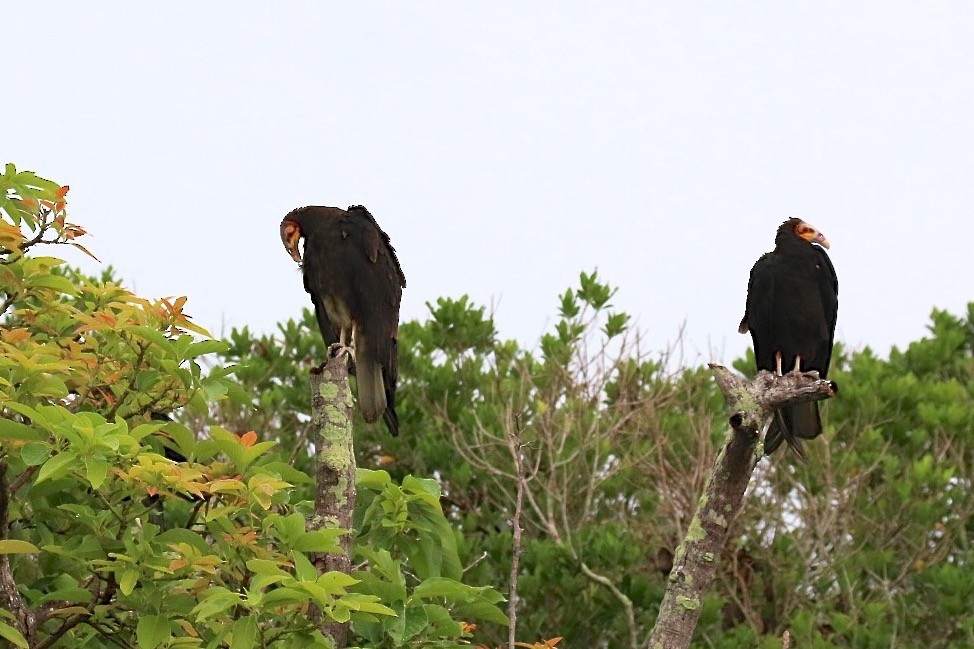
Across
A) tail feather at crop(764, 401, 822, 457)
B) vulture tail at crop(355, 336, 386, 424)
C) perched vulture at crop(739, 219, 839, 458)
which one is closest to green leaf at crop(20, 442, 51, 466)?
vulture tail at crop(355, 336, 386, 424)

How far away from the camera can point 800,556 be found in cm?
851

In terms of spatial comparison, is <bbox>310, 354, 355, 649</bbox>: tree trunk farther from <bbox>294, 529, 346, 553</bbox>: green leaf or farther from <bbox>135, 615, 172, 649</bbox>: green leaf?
<bbox>135, 615, 172, 649</bbox>: green leaf

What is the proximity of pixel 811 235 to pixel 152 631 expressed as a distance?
4096 mm

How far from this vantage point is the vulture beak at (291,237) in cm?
623

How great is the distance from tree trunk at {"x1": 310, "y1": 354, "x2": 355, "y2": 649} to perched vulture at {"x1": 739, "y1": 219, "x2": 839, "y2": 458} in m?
2.51

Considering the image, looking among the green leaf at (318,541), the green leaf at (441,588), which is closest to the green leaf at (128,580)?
the green leaf at (318,541)

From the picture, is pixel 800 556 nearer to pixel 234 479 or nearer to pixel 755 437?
pixel 755 437

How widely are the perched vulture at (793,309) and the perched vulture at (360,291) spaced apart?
1.67 m

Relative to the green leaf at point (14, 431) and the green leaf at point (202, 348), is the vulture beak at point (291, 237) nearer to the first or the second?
the green leaf at point (202, 348)

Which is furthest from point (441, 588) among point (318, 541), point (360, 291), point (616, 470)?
point (616, 470)

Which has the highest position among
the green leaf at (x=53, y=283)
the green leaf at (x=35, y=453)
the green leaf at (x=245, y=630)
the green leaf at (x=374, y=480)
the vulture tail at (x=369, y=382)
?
the vulture tail at (x=369, y=382)

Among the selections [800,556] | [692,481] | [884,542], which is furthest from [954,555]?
[692,481]

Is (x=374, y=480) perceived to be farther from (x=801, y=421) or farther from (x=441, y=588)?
(x=801, y=421)

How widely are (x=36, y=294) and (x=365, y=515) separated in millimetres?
1271
